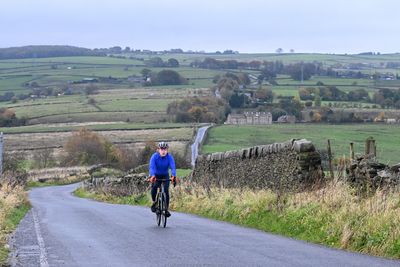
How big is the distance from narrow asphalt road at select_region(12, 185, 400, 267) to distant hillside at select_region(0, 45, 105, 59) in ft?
530

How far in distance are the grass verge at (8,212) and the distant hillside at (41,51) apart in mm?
148425

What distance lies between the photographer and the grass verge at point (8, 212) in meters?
12.1

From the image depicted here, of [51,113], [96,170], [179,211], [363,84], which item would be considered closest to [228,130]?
[96,170]

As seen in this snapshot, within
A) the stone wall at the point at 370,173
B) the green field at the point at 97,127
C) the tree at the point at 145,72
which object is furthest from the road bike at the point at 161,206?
the tree at the point at 145,72

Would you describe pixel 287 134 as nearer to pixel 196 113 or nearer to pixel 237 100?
pixel 196 113

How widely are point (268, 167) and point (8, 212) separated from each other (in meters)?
6.73

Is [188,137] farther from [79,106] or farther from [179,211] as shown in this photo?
[179,211]

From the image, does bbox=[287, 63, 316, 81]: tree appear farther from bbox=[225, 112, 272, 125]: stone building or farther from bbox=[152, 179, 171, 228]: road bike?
bbox=[152, 179, 171, 228]: road bike

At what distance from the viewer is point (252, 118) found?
76.2 metres

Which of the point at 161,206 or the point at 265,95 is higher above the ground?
the point at 161,206

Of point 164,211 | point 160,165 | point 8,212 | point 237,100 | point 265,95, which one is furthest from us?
point 265,95

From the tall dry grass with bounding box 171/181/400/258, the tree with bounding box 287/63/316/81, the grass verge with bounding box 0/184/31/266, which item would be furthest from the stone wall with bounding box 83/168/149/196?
the tree with bounding box 287/63/316/81

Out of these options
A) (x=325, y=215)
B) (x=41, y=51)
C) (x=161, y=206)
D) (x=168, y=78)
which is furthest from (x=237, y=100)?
(x=41, y=51)

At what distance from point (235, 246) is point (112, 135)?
69.5 meters
